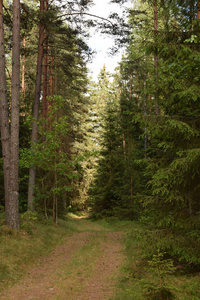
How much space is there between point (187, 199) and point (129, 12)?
1178 centimetres

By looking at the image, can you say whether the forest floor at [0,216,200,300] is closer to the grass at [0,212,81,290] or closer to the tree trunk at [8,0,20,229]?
the grass at [0,212,81,290]

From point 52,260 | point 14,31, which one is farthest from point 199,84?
point 14,31

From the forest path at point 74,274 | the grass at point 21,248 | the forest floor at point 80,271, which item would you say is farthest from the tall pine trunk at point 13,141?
the forest path at point 74,274

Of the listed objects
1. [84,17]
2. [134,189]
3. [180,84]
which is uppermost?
[84,17]

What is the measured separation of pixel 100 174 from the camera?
23766 millimetres

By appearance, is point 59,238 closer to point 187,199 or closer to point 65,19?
point 187,199

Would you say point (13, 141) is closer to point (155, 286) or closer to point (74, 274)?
point (74, 274)

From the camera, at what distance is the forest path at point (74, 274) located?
6.21 metres

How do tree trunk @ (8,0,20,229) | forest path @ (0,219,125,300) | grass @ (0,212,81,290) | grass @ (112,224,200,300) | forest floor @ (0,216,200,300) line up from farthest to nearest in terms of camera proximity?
tree trunk @ (8,0,20,229), grass @ (0,212,81,290), forest path @ (0,219,125,300), forest floor @ (0,216,200,300), grass @ (112,224,200,300)

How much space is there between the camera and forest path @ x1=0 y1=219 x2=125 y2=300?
6.21 metres

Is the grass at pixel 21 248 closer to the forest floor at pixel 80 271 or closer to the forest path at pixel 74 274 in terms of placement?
the forest floor at pixel 80 271

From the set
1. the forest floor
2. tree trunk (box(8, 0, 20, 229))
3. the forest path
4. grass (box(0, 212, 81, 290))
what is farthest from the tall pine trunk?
the forest path

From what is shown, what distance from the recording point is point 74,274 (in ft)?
25.2

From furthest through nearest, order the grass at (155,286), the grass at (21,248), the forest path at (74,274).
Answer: the grass at (21,248) → the forest path at (74,274) → the grass at (155,286)
